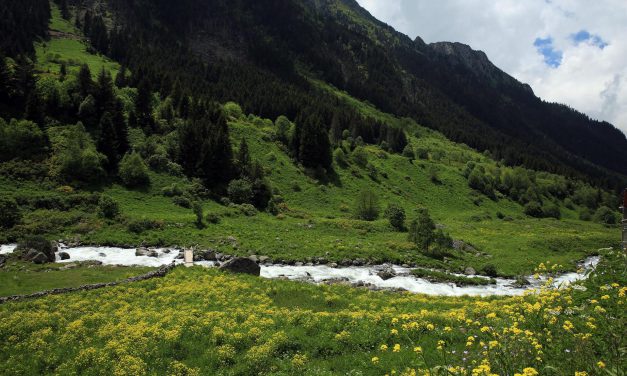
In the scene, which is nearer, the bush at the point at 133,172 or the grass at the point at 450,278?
the grass at the point at 450,278

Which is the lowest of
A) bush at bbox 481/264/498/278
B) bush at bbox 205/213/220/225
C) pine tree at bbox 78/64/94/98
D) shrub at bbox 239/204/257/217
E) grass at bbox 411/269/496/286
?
bush at bbox 205/213/220/225

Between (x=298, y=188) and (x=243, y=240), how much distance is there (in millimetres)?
33761

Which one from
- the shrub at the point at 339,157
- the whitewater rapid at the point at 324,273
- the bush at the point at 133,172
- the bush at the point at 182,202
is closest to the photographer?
the whitewater rapid at the point at 324,273

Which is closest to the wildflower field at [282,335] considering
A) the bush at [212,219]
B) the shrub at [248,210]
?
the bush at [212,219]

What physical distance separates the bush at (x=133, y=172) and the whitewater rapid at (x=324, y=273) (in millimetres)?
21123

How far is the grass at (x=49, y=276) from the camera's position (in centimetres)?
3011

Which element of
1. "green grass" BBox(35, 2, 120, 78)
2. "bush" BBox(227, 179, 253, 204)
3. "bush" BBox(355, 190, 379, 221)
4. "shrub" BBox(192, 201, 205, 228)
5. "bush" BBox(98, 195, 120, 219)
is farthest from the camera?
"green grass" BBox(35, 2, 120, 78)

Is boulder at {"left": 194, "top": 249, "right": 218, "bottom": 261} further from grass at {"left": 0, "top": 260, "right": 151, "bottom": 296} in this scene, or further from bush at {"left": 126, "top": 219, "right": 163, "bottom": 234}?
bush at {"left": 126, "top": 219, "right": 163, "bottom": 234}

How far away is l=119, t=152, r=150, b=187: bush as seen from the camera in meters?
63.4

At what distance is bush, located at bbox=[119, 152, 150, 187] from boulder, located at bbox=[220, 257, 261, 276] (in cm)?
3529

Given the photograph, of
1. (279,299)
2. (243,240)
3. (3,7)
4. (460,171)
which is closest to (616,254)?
(279,299)

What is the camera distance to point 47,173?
190 ft

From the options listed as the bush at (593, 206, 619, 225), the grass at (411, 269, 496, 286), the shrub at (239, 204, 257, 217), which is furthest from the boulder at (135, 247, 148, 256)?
the bush at (593, 206, 619, 225)

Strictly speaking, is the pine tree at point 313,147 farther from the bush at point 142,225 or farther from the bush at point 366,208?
the bush at point 142,225
